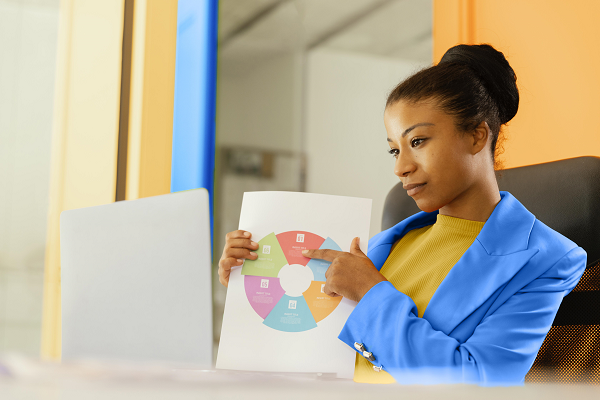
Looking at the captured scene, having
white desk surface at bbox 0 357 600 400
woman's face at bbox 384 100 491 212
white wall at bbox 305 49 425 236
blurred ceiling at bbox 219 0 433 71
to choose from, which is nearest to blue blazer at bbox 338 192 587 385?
woman's face at bbox 384 100 491 212

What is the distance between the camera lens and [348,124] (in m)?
3.11

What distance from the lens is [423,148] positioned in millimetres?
862

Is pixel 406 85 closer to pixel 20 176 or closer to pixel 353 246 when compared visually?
pixel 353 246

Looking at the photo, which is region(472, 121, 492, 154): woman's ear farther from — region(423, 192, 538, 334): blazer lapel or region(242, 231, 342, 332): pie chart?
region(242, 231, 342, 332): pie chart

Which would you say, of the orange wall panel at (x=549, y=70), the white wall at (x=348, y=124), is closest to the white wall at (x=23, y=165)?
the orange wall panel at (x=549, y=70)

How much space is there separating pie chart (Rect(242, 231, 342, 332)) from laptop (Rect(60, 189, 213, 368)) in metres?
0.20

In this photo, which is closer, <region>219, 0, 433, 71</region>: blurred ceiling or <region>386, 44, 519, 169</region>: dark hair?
<region>386, 44, 519, 169</region>: dark hair

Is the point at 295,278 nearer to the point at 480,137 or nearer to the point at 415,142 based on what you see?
the point at 415,142

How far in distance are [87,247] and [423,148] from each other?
58 cm

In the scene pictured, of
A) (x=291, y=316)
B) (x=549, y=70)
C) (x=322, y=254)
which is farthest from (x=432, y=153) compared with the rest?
(x=549, y=70)

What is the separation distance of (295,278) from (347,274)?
9 centimetres

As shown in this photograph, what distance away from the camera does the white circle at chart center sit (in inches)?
30.5

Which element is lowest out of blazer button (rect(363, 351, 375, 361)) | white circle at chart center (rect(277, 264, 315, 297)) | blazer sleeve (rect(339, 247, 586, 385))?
blazer button (rect(363, 351, 375, 361))

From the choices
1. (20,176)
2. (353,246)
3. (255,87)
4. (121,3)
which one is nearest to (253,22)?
(255,87)
